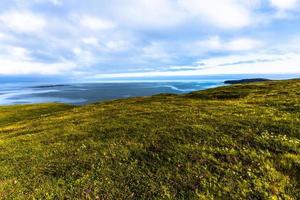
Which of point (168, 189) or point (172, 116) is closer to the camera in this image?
point (168, 189)

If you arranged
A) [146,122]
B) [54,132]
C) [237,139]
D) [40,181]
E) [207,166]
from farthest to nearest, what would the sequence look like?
[54,132]
[146,122]
[237,139]
[40,181]
[207,166]

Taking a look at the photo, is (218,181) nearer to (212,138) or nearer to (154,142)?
(212,138)

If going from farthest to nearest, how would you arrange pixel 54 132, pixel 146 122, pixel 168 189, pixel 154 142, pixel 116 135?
pixel 54 132 → pixel 146 122 → pixel 116 135 → pixel 154 142 → pixel 168 189

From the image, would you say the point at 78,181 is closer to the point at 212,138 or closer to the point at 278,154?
the point at 212,138

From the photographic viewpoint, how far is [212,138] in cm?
1631

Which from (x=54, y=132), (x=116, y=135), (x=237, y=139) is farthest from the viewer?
(x=54, y=132)

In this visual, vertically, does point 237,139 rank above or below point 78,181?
above

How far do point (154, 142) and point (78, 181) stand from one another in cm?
602

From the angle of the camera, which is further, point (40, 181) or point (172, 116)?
point (172, 116)

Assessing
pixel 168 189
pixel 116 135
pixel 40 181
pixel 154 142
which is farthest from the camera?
pixel 116 135

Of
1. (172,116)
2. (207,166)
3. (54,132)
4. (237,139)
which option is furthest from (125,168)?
(54,132)

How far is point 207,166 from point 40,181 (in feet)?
32.2

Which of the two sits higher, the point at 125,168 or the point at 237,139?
the point at 237,139

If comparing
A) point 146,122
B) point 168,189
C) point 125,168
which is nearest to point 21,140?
point 146,122
